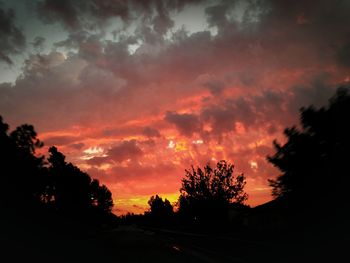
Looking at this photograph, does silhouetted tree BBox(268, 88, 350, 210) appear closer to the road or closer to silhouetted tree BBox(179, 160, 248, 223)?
the road

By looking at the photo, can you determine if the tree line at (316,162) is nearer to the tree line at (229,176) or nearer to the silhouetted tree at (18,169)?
the tree line at (229,176)

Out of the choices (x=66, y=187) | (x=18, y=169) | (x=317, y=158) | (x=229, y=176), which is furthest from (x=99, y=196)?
(x=317, y=158)

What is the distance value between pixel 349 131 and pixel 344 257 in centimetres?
1292

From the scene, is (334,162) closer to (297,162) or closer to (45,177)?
(297,162)

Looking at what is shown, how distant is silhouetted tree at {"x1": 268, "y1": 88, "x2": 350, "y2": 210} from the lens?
81.5 feet

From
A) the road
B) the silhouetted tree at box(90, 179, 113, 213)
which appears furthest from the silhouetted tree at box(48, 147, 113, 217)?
the road

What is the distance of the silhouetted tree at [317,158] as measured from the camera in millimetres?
24828

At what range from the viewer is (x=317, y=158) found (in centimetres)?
2841

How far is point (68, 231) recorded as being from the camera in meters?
57.2

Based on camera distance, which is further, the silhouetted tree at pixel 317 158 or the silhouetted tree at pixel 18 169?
the silhouetted tree at pixel 18 169

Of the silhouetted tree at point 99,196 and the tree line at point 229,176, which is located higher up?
the silhouetted tree at point 99,196

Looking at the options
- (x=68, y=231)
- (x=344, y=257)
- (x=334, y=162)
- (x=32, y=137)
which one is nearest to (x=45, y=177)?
(x=32, y=137)

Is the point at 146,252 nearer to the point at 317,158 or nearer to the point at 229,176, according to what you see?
the point at 317,158

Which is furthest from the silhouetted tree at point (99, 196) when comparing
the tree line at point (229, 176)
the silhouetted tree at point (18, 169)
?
the silhouetted tree at point (18, 169)
